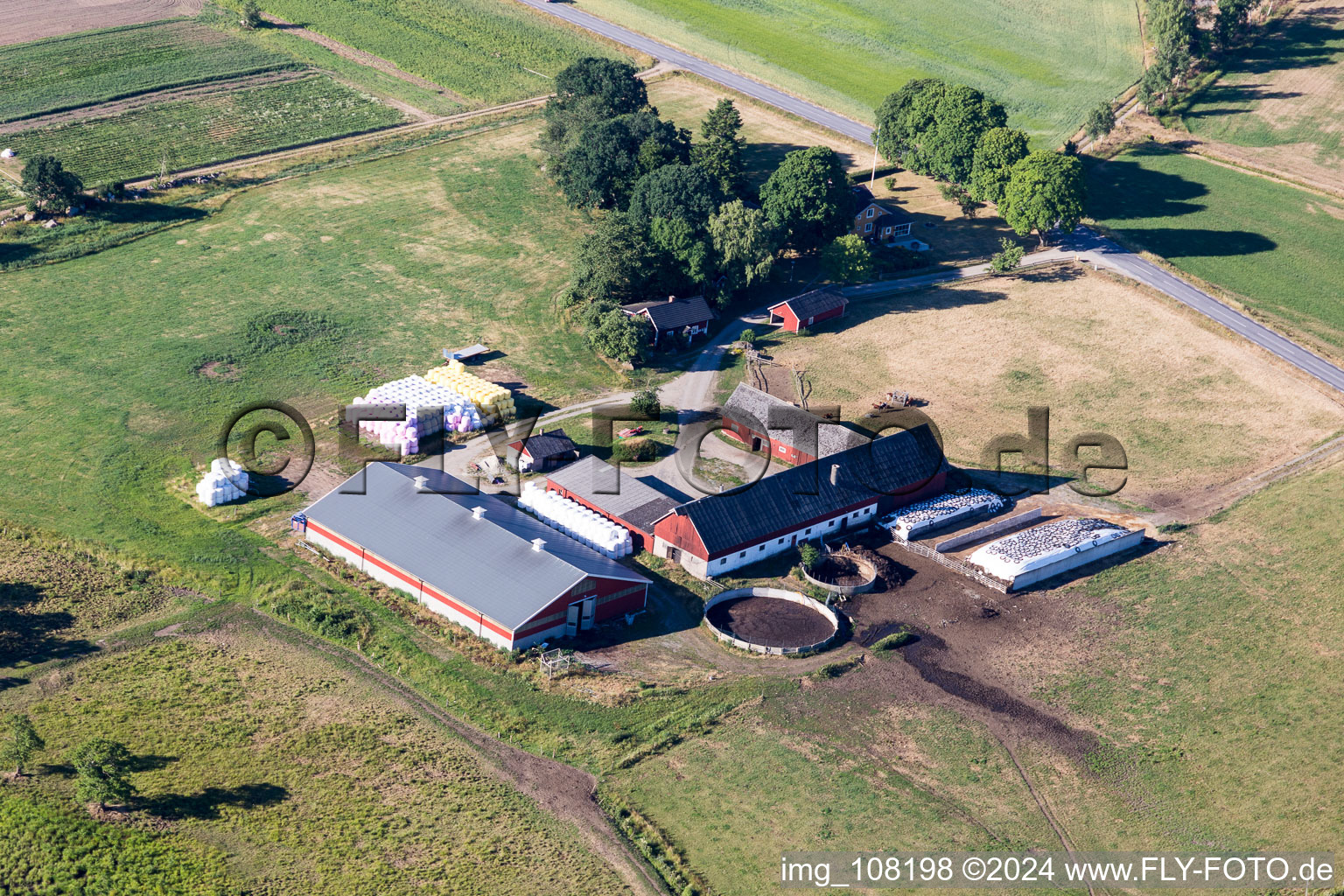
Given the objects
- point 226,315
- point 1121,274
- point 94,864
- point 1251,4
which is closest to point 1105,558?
point 1121,274

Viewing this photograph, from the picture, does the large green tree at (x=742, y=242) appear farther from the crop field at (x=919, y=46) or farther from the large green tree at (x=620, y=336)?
the crop field at (x=919, y=46)

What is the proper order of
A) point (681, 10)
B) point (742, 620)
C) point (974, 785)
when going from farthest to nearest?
1. point (681, 10)
2. point (742, 620)
3. point (974, 785)

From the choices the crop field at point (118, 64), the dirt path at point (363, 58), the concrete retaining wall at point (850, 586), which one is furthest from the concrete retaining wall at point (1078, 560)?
the crop field at point (118, 64)

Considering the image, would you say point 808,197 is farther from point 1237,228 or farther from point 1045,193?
point 1237,228

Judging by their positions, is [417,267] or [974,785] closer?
[974,785]

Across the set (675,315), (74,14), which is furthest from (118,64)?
(675,315)

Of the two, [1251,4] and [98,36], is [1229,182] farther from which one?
[98,36]
